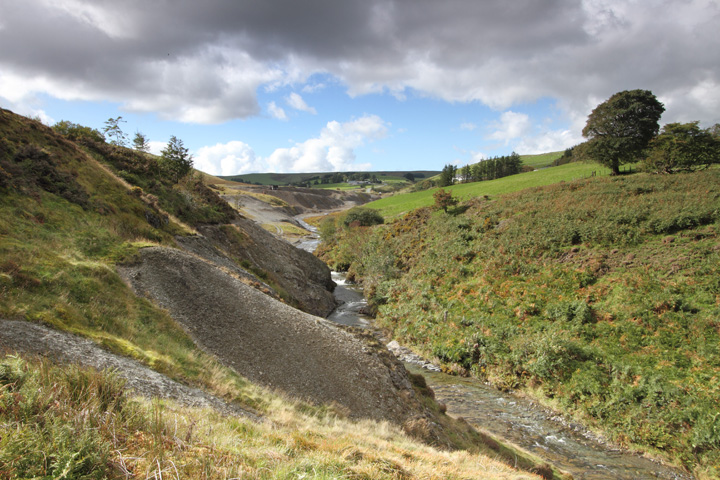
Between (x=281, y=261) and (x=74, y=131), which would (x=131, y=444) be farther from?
(x=74, y=131)

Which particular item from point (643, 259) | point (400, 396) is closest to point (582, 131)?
point (643, 259)

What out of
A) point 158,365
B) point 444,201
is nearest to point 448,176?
point 444,201

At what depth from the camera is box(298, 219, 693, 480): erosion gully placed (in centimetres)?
1393

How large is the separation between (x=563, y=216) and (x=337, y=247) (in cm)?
3498

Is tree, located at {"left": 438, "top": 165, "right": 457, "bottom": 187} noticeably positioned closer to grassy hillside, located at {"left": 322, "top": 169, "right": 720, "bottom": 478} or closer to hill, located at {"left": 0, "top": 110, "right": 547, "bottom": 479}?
grassy hillside, located at {"left": 322, "top": 169, "right": 720, "bottom": 478}

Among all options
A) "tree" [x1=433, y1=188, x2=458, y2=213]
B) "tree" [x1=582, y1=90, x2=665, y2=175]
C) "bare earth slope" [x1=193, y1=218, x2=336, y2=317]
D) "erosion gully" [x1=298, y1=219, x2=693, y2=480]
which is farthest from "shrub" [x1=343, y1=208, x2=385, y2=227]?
"erosion gully" [x1=298, y1=219, x2=693, y2=480]

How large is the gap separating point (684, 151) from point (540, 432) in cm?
3610

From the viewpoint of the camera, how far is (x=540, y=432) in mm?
16719

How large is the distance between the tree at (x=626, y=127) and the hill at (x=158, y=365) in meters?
40.4

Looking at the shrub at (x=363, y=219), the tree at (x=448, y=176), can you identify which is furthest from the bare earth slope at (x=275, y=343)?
the tree at (x=448, y=176)

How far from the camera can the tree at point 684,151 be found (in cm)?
3550

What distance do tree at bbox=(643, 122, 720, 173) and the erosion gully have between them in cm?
3304

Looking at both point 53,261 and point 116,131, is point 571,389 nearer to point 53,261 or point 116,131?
point 53,261

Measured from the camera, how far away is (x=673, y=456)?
14.0 meters
